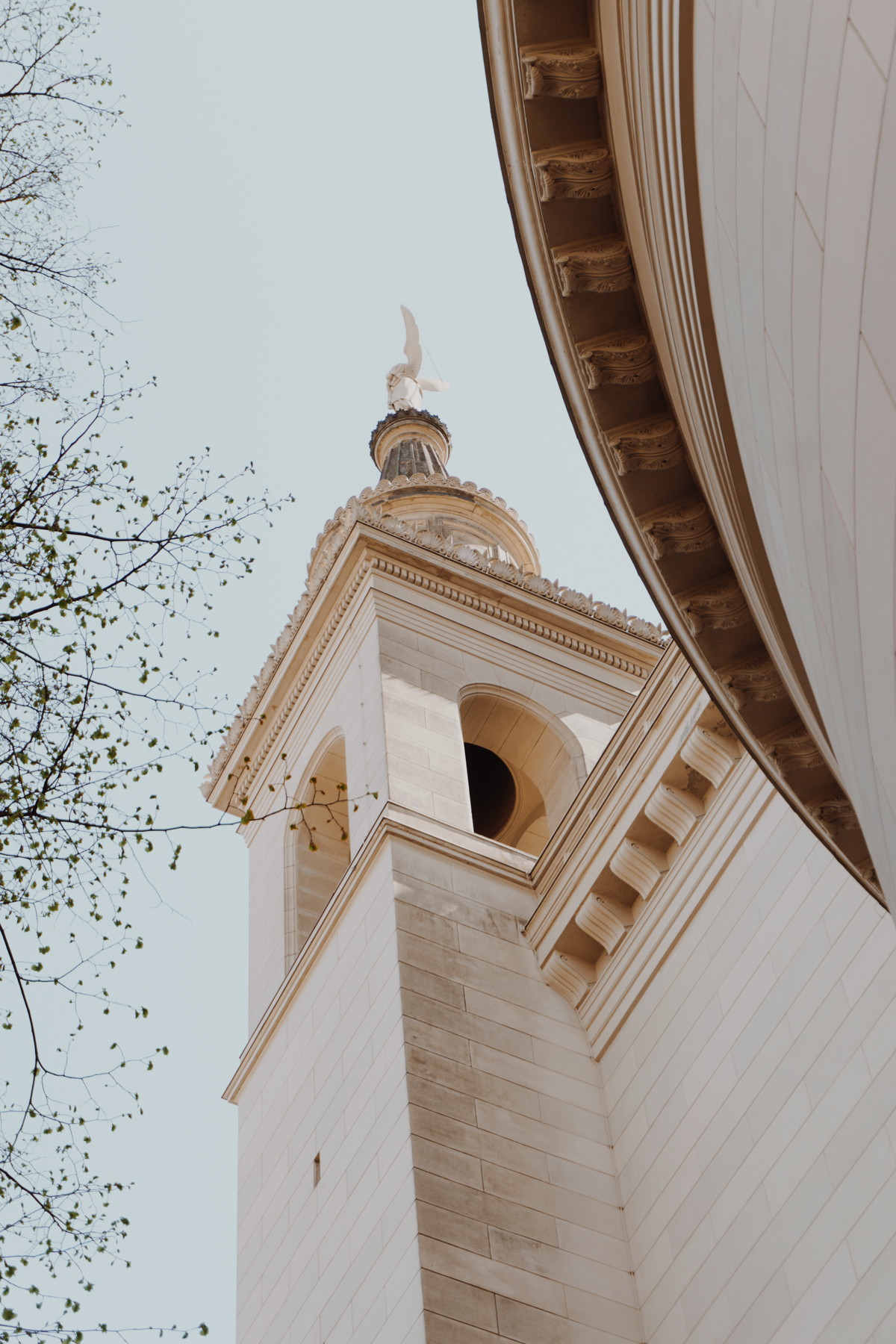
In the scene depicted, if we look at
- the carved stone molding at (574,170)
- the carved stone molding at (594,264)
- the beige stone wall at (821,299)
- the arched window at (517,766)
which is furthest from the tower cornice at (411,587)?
the beige stone wall at (821,299)

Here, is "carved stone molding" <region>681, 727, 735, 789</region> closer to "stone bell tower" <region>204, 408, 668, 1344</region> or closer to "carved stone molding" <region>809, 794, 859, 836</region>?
"stone bell tower" <region>204, 408, 668, 1344</region>

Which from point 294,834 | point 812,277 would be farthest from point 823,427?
point 294,834

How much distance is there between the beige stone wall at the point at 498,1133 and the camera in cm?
1505

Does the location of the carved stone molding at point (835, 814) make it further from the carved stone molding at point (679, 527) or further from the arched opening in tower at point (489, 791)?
the arched opening in tower at point (489, 791)

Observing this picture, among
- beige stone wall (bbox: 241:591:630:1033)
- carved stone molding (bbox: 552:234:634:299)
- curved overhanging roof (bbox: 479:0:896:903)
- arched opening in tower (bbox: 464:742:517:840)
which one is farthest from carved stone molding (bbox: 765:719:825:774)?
arched opening in tower (bbox: 464:742:517:840)

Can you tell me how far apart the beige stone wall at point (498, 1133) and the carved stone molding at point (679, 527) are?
7.57m

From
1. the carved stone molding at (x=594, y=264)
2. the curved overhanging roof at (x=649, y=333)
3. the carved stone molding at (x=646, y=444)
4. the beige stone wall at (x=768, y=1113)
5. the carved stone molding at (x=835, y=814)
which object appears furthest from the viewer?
the beige stone wall at (x=768, y=1113)

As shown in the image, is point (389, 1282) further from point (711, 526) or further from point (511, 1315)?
point (711, 526)

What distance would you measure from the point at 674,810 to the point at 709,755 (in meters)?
0.82

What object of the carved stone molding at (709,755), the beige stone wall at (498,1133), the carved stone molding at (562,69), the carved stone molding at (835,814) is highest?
the carved stone molding at (562,69)

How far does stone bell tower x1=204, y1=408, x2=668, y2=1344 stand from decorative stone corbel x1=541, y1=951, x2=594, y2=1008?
52 mm

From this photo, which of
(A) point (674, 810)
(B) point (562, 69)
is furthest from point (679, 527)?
(A) point (674, 810)

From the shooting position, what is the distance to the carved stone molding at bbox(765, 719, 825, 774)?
11.7 m

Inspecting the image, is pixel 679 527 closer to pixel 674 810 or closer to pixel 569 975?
pixel 674 810
